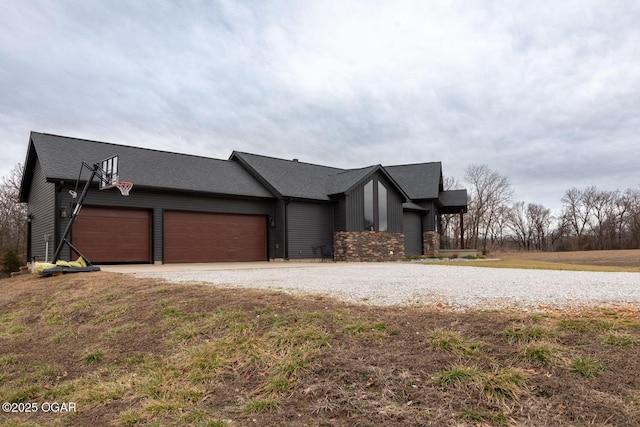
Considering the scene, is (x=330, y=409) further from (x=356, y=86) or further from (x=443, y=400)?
(x=356, y=86)

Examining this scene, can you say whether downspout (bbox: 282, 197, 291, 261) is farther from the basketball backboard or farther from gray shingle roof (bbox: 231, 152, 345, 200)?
the basketball backboard

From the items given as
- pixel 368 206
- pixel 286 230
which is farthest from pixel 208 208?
pixel 368 206

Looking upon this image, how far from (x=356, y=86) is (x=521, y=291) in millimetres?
14459

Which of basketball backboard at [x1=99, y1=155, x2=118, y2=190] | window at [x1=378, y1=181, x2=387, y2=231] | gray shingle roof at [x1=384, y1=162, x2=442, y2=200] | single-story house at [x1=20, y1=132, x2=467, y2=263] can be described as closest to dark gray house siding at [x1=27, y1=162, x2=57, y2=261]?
single-story house at [x1=20, y1=132, x2=467, y2=263]

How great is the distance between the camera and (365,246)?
1986 cm

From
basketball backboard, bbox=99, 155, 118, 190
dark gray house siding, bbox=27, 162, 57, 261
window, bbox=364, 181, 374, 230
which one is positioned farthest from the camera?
window, bbox=364, 181, 374, 230

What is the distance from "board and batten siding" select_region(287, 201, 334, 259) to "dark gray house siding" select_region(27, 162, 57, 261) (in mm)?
8863

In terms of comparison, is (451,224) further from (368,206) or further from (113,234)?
(113,234)

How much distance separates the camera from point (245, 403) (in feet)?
10.8

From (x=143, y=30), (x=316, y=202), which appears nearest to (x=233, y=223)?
(x=316, y=202)

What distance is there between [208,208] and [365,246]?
7.47m

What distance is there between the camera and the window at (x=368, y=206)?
2012 centimetres

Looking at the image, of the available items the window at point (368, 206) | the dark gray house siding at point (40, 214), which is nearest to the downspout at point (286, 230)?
the window at point (368, 206)

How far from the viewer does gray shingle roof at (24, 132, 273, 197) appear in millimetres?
14711
